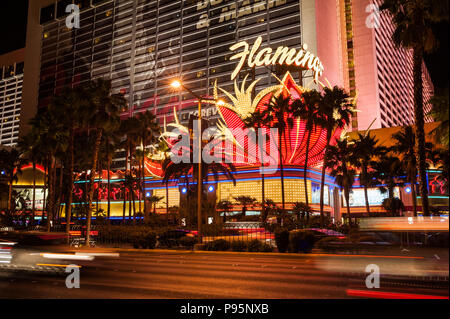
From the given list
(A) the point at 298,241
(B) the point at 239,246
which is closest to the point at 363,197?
(B) the point at 239,246

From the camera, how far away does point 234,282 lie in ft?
34.5

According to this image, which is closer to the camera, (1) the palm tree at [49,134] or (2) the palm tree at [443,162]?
(2) the palm tree at [443,162]

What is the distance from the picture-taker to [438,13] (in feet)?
46.3

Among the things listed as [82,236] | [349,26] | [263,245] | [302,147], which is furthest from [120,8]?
[263,245]

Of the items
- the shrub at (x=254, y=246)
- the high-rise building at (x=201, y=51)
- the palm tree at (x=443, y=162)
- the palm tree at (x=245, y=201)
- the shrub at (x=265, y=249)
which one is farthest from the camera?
the high-rise building at (x=201, y=51)

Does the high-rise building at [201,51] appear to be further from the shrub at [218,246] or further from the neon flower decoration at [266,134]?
the shrub at [218,246]

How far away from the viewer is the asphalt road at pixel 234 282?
7711mm

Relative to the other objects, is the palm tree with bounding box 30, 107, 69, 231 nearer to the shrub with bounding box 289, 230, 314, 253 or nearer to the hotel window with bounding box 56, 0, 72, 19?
the shrub with bounding box 289, 230, 314, 253

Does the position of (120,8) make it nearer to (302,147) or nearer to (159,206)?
(159,206)

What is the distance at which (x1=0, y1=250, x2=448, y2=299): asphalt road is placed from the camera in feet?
25.3

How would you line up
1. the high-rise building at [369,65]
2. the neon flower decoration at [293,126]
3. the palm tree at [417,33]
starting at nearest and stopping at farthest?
the palm tree at [417,33]
the neon flower decoration at [293,126]
the high-rise building at [369,65]

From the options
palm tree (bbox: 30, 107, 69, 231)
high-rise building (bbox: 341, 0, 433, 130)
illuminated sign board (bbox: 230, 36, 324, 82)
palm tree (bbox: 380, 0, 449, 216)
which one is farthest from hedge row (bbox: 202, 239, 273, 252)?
Answer: high-rise building (bbox: 341, 0, 433, 130)

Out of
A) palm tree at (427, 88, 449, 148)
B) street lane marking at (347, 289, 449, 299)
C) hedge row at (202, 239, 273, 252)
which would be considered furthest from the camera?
hedge row at (202, 239, 273, 252)

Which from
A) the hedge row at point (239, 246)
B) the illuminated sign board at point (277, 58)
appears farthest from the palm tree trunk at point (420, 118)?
the illuminated sign board at point (277, 58)
